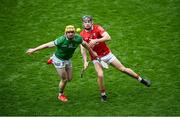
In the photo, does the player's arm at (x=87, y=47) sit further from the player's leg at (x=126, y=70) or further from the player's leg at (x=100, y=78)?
the player's leg at (x=126, y=70)

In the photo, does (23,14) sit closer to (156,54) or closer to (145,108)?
(156,54)

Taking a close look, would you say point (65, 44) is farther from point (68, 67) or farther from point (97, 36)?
point (97, 36)

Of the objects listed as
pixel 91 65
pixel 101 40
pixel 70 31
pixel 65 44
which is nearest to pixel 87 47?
pixel 101 40

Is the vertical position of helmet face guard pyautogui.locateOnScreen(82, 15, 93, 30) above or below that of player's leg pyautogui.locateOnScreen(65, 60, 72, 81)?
above

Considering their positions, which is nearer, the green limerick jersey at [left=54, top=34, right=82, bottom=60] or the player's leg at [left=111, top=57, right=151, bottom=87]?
the green limerick jersey at [left=54, top=34, right=82, bottom=60]

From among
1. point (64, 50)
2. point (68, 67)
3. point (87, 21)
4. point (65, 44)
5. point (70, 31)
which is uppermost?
point (87, 21)

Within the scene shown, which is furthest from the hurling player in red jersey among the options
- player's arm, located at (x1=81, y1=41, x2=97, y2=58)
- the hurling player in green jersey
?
the hurling player in green jersey

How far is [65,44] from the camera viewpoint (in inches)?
399

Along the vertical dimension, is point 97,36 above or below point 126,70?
above

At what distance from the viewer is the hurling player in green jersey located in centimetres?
998

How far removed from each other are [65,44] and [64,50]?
21cm

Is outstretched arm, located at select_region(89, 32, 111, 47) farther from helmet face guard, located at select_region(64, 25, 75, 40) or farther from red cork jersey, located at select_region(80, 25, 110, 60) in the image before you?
helmet face guard, located at select_region(64, 25, 75, 40)

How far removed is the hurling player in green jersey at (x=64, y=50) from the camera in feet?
32.7

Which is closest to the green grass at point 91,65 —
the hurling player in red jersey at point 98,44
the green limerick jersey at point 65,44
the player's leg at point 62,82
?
the player's leg at point 62,82
